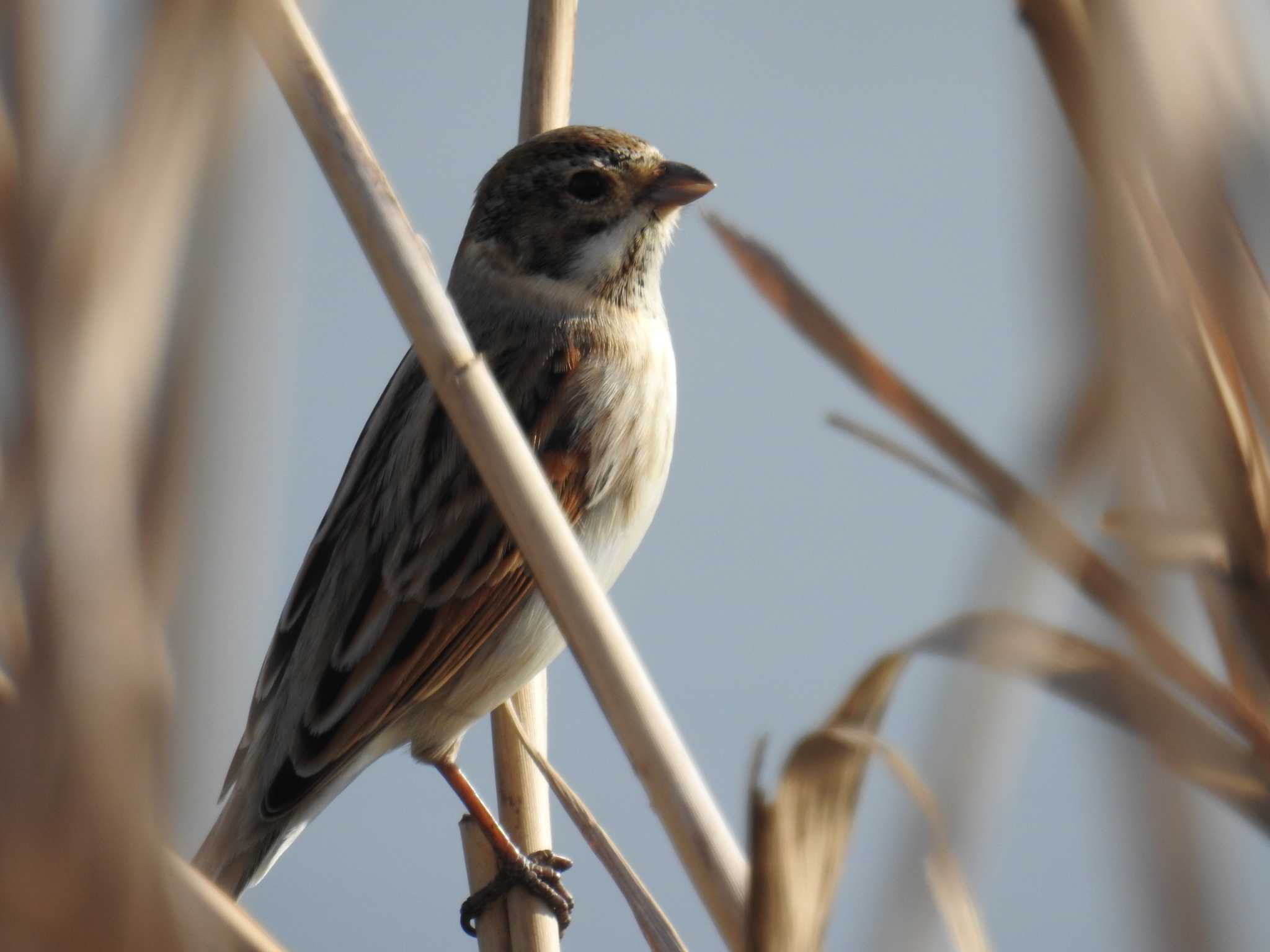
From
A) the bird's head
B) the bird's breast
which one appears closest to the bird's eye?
the bird's head

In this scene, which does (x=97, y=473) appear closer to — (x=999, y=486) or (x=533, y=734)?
(x=999, y=486)

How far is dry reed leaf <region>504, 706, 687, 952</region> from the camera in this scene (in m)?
1.90

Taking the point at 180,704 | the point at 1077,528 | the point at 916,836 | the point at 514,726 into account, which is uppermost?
the point at 180,704

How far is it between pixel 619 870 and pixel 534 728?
2.45ft

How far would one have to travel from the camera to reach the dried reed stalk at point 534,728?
250 centimetres

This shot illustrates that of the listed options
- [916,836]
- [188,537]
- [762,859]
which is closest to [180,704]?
[188,537]

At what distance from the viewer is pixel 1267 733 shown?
106 centimetres

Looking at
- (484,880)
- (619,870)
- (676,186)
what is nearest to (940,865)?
(619,870)

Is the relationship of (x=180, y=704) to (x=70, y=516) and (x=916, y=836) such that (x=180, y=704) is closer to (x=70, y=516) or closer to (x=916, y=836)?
(x=70, y=516)

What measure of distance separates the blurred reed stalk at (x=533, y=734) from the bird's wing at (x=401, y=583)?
23 cm

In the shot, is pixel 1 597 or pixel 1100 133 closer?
pixel 1 597

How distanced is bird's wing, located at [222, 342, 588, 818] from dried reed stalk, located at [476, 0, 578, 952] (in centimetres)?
23

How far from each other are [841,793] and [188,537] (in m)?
0.54

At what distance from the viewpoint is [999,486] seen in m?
1.20
